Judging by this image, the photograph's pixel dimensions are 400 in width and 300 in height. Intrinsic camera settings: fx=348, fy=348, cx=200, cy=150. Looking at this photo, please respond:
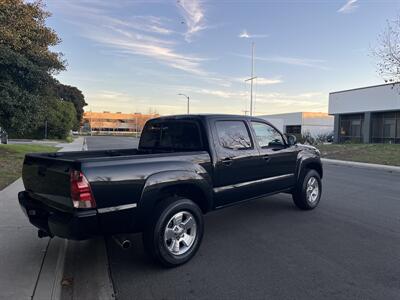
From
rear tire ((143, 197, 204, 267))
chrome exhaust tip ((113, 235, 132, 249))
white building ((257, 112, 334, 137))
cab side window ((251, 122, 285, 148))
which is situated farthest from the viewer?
white building ((257, 112, 334, 137))

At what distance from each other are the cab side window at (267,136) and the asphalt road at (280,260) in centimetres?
140

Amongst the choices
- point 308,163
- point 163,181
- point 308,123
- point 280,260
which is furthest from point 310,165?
point 308,123

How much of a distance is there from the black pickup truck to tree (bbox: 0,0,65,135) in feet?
33.5

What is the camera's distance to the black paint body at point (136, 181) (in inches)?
145

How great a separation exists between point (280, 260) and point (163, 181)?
1.83 m

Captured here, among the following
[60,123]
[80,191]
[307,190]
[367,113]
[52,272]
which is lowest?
[52,272]

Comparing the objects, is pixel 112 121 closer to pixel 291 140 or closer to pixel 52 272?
pixel 291 140

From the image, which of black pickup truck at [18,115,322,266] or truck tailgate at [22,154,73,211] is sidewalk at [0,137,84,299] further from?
truck tailgate at [22,154,73,211]

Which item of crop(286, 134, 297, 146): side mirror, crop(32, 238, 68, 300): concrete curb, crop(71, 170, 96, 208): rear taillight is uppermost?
crop(286, 134, 297, 146): side mirror

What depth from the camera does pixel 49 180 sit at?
4031mm

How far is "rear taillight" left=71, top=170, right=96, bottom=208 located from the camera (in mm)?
3566

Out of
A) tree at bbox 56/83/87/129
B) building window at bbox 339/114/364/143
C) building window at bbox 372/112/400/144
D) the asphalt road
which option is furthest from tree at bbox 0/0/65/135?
tree at bbox 56/83/87/129

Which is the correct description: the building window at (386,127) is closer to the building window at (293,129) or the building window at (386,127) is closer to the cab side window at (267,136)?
the building window at (293,129)

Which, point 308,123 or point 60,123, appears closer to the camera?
point 60,123
